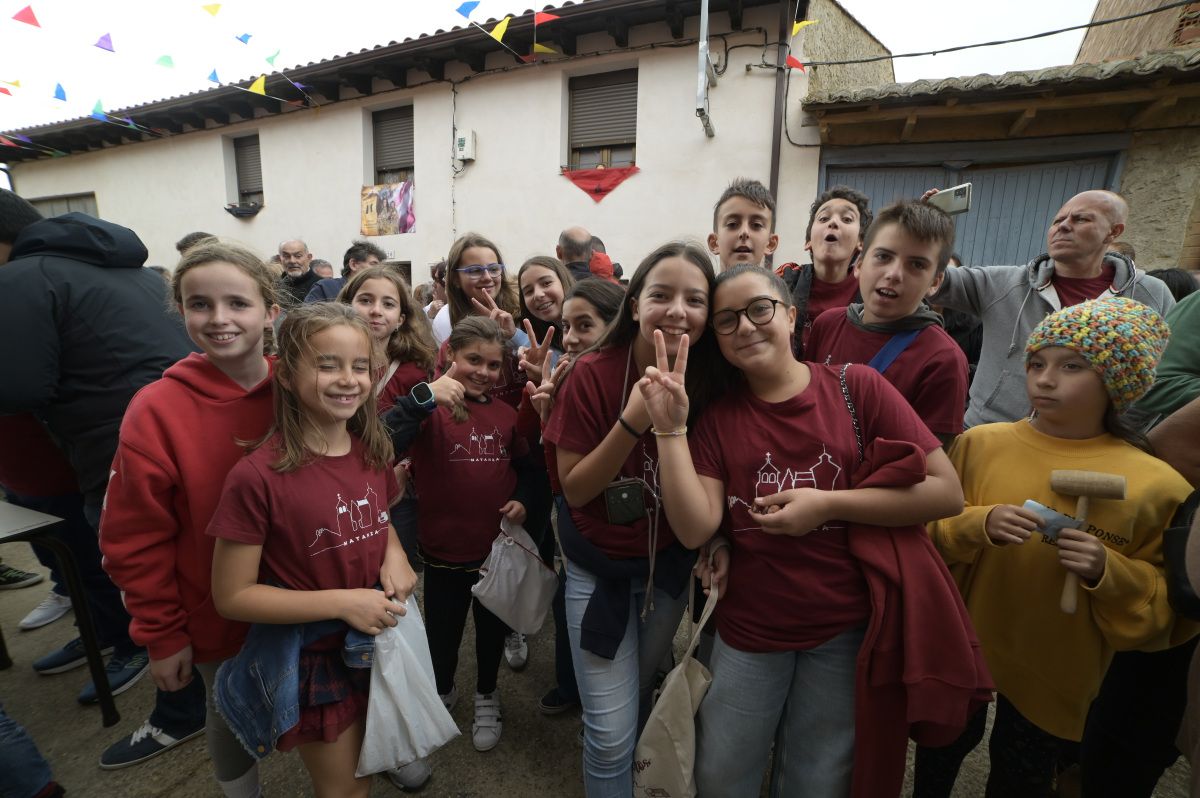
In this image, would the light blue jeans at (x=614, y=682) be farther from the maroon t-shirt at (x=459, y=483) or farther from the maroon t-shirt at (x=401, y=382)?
the maroon t-shirt at (x=401, y=382)

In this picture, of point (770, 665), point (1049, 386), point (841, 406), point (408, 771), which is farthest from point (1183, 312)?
point (408, 771)

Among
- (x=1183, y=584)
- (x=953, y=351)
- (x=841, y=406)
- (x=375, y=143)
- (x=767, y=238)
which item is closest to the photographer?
(x=1183, y=584)

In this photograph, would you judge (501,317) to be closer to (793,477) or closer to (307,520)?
(307,520)

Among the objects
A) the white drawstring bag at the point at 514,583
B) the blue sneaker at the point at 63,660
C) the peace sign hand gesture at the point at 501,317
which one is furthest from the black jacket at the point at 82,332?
the white drawstring bag at the point at 514,583

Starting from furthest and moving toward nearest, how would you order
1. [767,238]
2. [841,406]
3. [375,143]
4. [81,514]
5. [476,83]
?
[375,143] < [476,83] < [81,514] < [767,238] < [841,406]

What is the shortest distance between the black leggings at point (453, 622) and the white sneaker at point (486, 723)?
4cm

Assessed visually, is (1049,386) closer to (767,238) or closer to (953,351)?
(953,351)

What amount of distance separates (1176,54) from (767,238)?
206 inches

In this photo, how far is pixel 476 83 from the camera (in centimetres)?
755

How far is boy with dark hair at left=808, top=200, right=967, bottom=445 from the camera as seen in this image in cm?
159

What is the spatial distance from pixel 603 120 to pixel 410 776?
295 inches

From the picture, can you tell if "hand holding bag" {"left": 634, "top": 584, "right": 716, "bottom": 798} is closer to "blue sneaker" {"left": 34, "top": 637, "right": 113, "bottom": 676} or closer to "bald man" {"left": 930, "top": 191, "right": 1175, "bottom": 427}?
"bald man" {"left": 930, "top": 191, "right": 1175, "bottom": 427}

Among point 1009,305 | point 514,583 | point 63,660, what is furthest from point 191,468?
point 1009,305

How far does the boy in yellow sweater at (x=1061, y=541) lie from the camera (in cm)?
138
